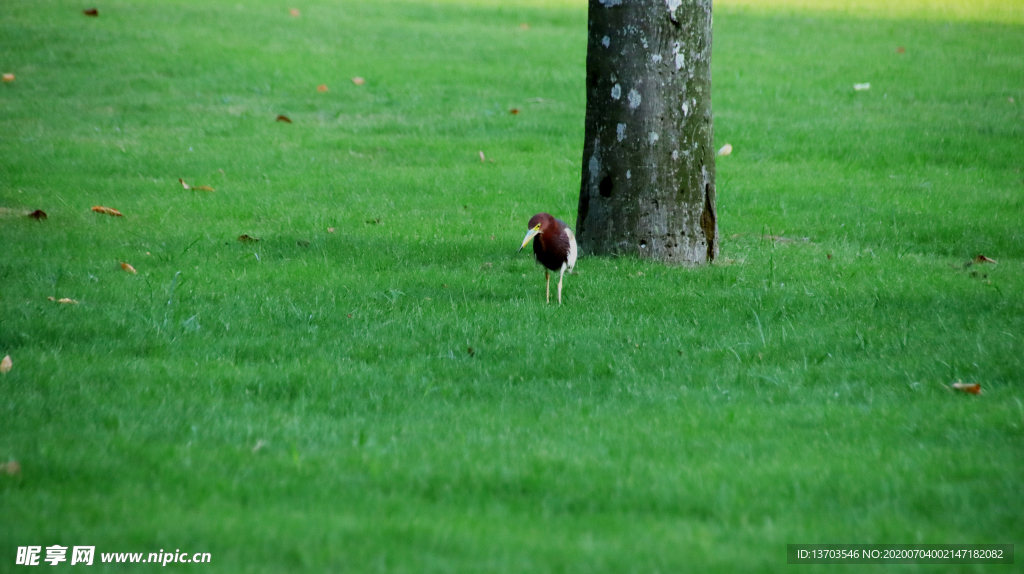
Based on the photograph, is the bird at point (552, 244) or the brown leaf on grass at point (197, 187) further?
the brown leaf on grass at point (197, 187)

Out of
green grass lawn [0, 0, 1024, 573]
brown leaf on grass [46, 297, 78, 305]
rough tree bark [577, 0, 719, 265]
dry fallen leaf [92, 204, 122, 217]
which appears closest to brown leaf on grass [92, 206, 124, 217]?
dry fallen leaf [92, 204, 122, 217]

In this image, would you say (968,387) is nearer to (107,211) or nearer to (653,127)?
(653,127)

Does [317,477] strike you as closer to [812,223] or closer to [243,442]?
[243,442]

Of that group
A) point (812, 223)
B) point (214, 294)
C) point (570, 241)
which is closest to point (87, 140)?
point (214, 294)

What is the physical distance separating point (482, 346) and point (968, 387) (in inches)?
111

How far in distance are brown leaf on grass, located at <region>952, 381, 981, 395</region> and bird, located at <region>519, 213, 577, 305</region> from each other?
2851 mm

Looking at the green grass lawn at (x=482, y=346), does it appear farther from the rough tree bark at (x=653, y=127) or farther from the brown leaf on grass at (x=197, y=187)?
the rough tree bark at (x=653, y=127)

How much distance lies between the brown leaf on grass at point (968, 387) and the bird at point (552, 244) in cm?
285

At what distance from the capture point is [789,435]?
4.62 metres

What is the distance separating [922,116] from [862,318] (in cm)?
Answer: 941

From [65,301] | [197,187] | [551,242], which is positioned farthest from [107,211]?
[551,242]

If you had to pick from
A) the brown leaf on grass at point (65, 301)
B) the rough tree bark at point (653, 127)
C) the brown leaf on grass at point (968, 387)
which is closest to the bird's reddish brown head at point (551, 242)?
the rough tree bark at point (653, 127)

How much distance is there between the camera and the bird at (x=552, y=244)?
7.09 m

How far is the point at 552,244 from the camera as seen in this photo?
7082 millimetres
